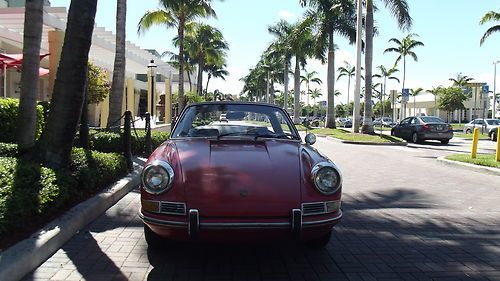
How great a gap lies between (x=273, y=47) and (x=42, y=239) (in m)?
48.6

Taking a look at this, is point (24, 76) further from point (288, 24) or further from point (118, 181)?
point (288, 24)

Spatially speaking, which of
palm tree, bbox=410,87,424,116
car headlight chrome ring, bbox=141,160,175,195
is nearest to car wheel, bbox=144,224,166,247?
car headlight chrome ring, bbox=141,160,175,195

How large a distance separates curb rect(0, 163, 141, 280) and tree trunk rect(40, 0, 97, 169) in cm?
77

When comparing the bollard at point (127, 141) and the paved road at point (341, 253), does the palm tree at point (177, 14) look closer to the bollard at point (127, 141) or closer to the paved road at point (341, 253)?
the bollard at point (127, 141)

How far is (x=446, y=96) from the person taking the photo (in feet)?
185

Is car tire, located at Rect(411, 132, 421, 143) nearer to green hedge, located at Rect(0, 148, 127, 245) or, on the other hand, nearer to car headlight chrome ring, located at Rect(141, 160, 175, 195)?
green hedge, located at Rect(0, 148, 127, 245)

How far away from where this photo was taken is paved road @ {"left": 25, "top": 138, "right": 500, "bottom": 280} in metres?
4.19

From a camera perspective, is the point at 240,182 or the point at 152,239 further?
the point at 152,239

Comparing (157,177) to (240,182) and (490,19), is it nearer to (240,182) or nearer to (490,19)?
(240,182)

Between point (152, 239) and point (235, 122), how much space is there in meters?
1.92

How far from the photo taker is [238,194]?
3.94 meters

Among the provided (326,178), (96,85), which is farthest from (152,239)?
(96,85)

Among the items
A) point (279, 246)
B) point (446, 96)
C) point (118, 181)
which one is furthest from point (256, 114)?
point (446, 96)

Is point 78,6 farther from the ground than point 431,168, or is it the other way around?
point 78,6
